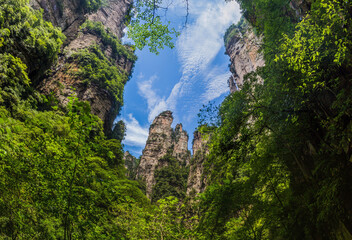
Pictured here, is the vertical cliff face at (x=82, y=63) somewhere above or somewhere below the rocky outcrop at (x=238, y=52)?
below

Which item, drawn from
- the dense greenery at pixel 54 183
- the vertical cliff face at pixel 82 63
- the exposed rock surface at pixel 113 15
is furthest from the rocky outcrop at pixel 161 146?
the dense greenery at pixel 54 183

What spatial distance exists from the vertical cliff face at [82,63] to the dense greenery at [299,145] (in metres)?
16.0

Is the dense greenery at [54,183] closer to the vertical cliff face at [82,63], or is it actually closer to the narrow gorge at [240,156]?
the narrow gorge at [240,156]

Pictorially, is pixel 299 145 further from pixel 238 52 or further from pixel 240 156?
pixel 238 52

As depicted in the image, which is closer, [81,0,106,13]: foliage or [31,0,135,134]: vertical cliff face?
[31,0,135,134]: vertical cliff face

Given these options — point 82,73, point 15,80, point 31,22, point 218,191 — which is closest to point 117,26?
point 82,73

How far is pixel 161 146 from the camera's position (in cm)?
5162

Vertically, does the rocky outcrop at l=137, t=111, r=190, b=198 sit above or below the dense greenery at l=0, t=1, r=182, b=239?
above

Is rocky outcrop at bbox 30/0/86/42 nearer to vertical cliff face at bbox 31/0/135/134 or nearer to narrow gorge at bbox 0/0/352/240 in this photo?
vertical cliff face at bbox 31/0/135/134

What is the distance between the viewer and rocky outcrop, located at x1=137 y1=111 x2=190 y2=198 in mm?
46550

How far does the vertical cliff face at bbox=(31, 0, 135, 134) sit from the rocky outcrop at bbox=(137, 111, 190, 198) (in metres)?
25.7

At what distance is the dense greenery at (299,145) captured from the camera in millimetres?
3313

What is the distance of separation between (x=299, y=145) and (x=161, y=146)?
48.0 meters

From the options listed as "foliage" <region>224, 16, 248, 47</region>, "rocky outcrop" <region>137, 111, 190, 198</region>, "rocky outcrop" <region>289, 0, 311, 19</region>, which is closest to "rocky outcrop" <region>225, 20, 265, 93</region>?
"foliage" <region>224, 16, 248, 47</region>
